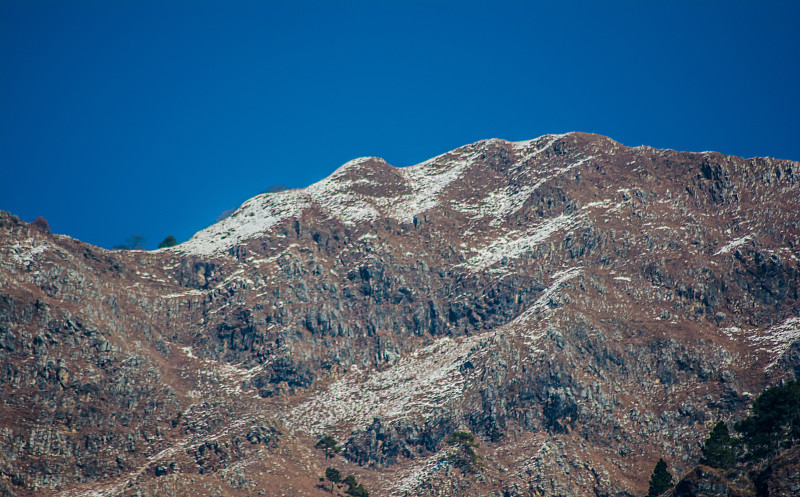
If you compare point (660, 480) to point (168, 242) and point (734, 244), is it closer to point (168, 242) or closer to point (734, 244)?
point (734, 244)

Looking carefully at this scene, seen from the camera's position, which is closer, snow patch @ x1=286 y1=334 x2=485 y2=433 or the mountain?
the mountain

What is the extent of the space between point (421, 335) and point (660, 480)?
171 ft

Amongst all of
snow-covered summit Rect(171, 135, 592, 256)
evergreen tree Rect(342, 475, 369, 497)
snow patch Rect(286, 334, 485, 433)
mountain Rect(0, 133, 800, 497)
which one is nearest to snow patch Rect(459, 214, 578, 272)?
mountain Rect(0, 133, 800, 497)

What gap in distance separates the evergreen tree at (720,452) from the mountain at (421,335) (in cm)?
1316

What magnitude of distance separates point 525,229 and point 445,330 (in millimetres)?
28189

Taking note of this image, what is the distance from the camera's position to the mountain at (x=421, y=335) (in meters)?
106

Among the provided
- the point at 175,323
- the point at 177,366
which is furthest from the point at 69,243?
the point at 177,366

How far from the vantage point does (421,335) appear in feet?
452

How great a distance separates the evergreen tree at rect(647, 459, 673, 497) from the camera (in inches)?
3743

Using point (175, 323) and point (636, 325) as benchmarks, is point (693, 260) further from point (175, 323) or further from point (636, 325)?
point (175, 323)

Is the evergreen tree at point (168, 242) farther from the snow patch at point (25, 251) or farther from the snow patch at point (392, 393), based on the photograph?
the snow patch at point (392, 393)

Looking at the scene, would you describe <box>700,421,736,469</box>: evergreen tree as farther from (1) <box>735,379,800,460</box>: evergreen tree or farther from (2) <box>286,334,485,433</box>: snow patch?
(2) <box>286,334,485,433</box>: snow patch

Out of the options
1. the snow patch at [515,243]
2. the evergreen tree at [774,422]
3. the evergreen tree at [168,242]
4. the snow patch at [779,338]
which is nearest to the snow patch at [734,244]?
the snow patch at [779,338]

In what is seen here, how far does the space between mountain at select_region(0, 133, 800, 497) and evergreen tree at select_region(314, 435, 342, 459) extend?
1.72 meters
